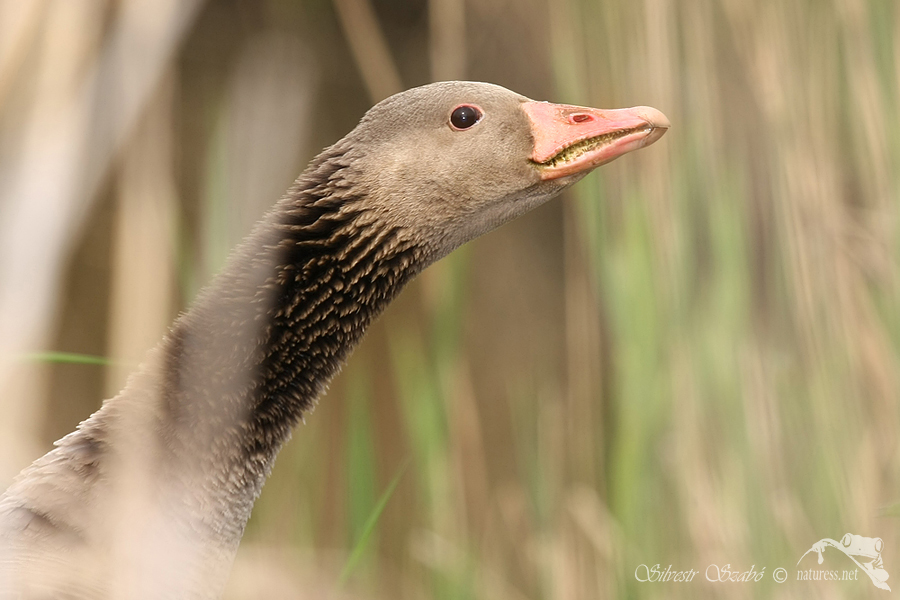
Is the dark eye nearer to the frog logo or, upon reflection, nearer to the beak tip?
the beak tip

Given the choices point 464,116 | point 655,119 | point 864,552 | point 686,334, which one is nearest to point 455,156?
point 464,116

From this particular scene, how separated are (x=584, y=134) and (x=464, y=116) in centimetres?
31

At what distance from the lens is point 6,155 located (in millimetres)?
1615

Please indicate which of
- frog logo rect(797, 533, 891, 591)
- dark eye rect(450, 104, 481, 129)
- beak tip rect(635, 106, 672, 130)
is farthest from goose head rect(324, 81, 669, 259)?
frog logo rect(797, 533, 891, 591)

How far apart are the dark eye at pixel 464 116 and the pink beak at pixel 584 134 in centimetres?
13

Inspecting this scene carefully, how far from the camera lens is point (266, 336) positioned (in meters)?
2.01

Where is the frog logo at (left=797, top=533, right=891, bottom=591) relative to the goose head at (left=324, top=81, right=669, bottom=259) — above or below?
below

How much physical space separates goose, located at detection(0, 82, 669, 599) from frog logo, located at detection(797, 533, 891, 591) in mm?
1305

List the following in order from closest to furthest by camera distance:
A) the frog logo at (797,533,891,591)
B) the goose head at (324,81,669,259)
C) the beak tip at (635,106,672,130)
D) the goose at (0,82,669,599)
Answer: the goose at (0,82,669,599)
the beak tip at (635,106,672,130)
the goose head at (324,81,669,259)
the frog logo at (797,533,891,591)

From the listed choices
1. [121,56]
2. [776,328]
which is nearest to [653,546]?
[776,328]

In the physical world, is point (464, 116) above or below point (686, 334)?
above

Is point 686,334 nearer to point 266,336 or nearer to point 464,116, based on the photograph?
point 464,116

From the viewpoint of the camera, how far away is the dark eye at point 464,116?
7.43 feet

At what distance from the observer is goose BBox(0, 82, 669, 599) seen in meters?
1.68
